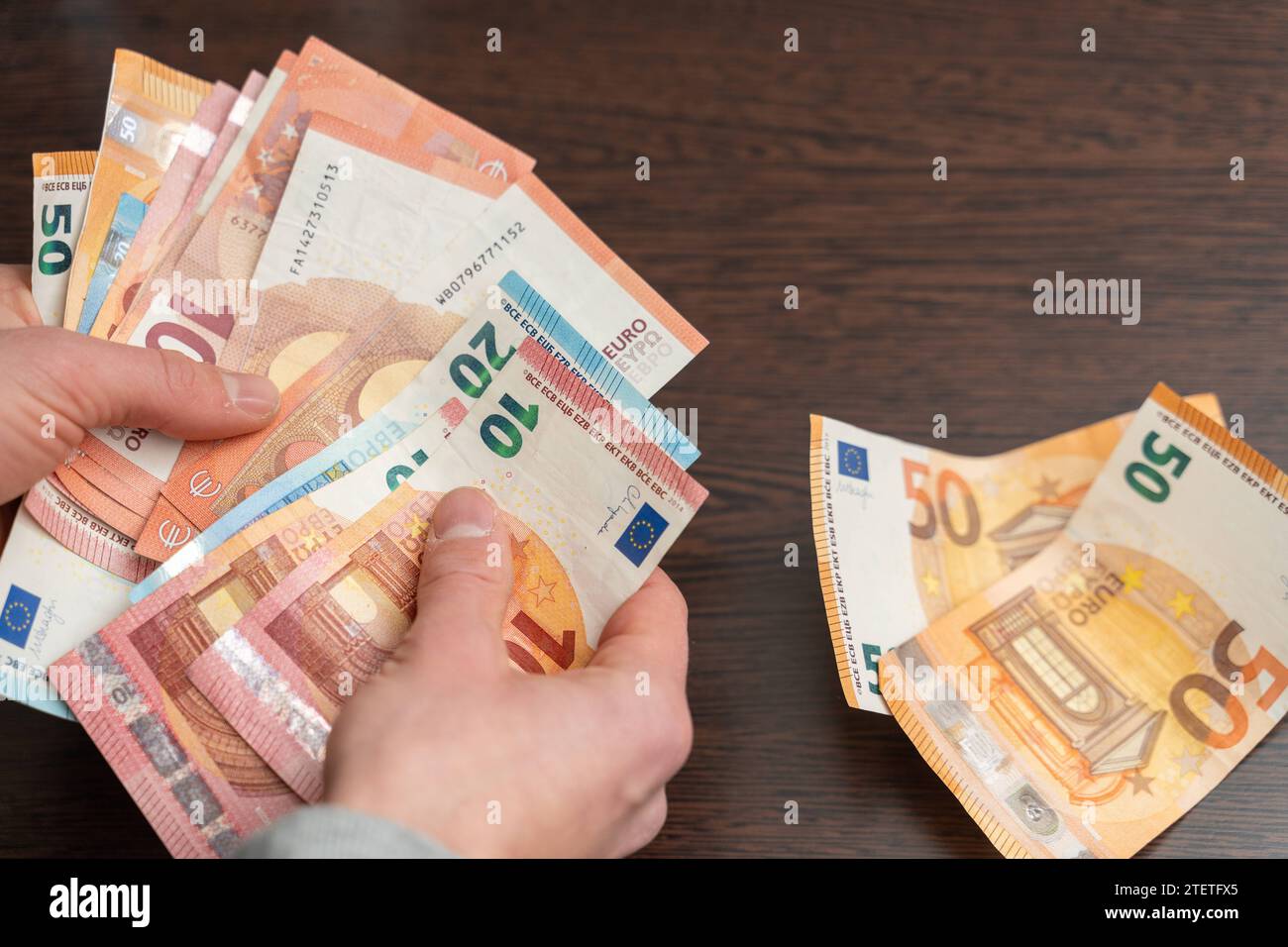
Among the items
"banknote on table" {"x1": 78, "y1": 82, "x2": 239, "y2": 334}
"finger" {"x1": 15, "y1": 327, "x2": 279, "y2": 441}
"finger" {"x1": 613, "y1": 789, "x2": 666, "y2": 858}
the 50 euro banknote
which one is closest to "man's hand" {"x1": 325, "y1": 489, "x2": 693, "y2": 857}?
"finger" {"x1": 613, "y1": 789, "x2": 666, "y2": 858}

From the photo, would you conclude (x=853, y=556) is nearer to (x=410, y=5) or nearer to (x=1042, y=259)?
(x=1042, y=259)

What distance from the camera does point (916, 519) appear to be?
84cm

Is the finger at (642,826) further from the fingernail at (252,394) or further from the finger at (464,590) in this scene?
the fingernail at (252,394)

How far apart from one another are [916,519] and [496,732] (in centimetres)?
46

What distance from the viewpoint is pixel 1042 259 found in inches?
36.6

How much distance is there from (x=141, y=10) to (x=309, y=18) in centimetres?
19

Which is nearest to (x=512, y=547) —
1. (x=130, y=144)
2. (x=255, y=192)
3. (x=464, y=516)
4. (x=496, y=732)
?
(x=464, y=516)

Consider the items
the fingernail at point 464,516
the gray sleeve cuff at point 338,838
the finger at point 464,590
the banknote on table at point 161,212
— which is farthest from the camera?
the banknote on table at point 161,212

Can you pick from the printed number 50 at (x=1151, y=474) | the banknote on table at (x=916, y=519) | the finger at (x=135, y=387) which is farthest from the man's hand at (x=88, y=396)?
the printed number 50 at (x=1151, y=474)

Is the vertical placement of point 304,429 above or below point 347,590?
above

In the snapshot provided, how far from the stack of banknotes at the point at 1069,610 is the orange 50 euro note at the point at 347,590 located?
0.21 meters

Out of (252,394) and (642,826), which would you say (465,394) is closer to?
(252,394)

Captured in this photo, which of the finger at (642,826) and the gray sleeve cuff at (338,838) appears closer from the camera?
the gray sleeve cuff at (338,838)

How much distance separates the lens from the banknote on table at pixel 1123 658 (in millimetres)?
747
